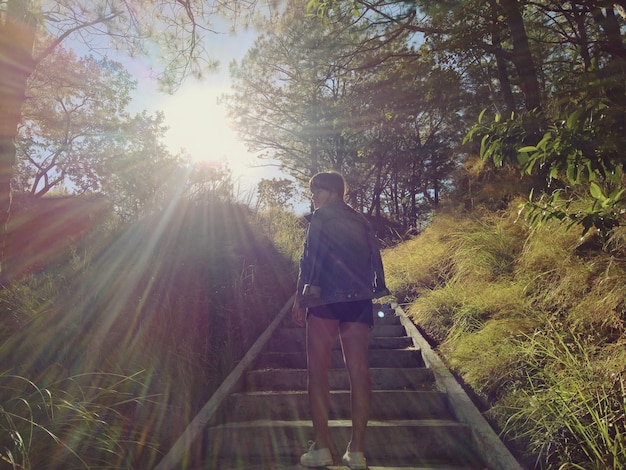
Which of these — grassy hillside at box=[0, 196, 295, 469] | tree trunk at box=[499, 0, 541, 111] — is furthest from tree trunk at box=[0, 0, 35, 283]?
tree trunk at box=[499, 0, 541, 111]

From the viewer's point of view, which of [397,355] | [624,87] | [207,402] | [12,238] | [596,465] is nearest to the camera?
[596,465]

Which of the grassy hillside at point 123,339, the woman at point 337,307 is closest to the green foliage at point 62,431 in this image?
the grassy hillside at point 123,339

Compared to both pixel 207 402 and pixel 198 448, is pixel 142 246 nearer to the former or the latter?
pixel 207 402

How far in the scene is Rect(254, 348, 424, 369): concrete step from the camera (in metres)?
4.90

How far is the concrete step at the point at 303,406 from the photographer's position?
12.3 ft

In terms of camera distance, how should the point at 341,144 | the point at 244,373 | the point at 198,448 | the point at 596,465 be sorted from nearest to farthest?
the point at 596,465, the point at 198,448, the point at 244,373, the point at 341,144

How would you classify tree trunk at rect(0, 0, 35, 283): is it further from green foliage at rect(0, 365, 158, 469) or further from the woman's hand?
the woman's hand

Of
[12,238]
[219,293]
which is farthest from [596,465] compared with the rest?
[12,238]

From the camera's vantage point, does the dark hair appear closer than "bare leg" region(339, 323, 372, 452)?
No

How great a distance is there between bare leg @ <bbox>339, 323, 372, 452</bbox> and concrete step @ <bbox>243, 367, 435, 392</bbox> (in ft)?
5.04

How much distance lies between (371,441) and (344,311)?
3.88 ft

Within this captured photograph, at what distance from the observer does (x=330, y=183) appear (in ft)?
9.96

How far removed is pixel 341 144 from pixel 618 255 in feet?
67.1

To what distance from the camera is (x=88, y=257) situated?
5152 mm
